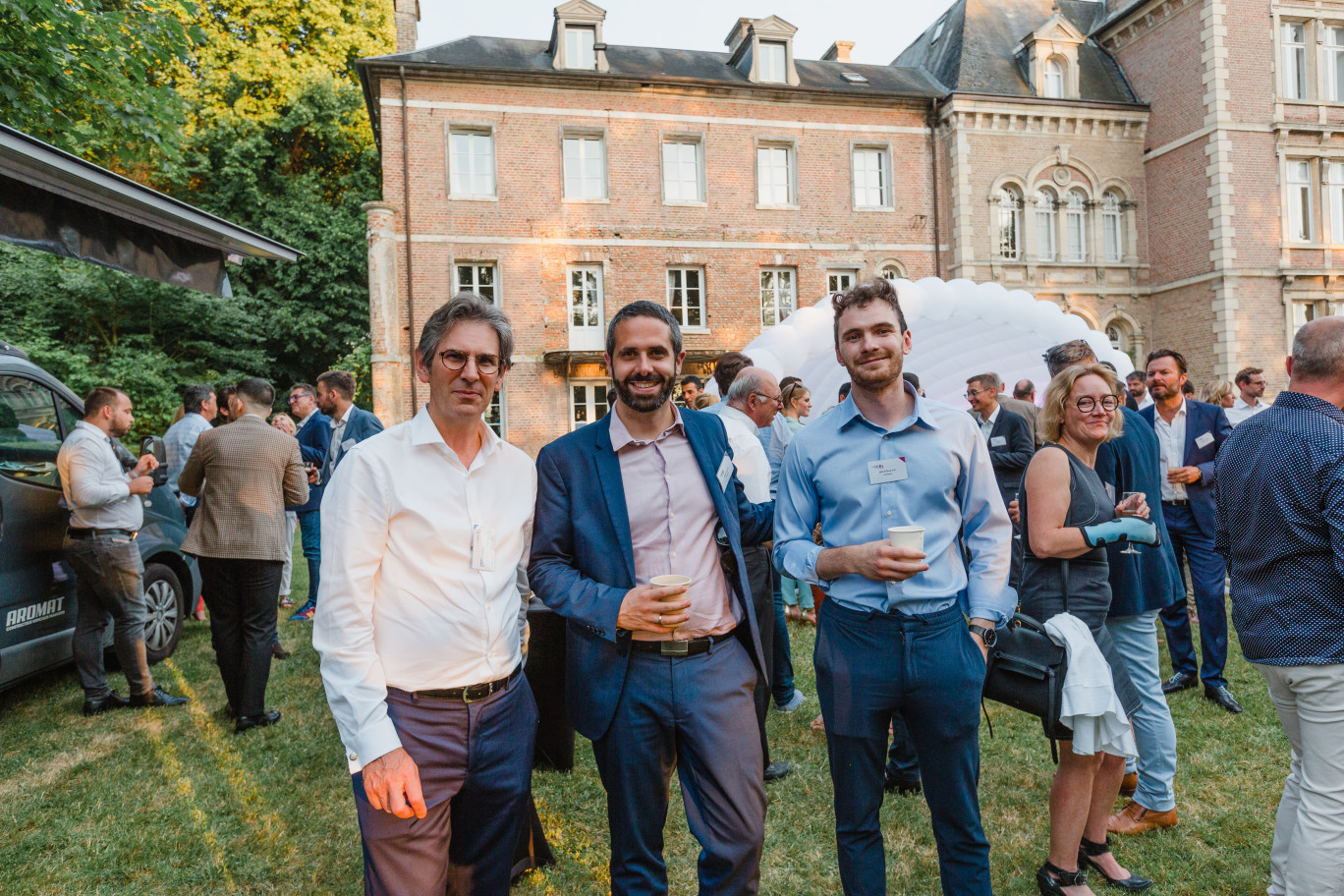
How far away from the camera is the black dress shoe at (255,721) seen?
5.20 metres

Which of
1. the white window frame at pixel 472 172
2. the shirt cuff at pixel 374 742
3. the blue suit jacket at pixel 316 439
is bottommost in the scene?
the shirt cuff at pixel 374 742

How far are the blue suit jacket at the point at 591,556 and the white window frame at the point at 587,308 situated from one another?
18.0m

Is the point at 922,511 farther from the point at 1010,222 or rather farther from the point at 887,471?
the point at 1010,222

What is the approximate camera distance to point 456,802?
7.34 feet

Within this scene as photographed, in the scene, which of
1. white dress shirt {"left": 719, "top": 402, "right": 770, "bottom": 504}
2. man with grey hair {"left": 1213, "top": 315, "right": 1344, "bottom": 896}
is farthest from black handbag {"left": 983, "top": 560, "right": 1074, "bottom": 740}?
white dress shirt {"left": 719, "top": 402, "right": 770, "bottom": 504}

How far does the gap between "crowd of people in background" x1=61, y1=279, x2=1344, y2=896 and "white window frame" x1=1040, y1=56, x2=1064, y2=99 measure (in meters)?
23.1

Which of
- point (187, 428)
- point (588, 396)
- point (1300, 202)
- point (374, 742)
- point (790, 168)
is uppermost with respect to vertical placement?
point (790, 168)

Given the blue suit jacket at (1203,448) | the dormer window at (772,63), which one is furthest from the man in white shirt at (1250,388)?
the dormer window at (772,63)

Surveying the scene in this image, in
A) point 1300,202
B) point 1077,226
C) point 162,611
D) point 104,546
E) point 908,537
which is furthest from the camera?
point 1077,226

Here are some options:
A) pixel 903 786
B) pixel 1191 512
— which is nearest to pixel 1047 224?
pixel 1191 512

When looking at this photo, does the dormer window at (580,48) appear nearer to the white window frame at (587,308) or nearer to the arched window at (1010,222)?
the white window frame at (587,308)

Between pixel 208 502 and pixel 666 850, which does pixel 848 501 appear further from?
pixel 208 502

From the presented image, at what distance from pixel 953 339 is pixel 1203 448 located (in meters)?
5.58

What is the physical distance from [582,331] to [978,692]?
18.5 m
